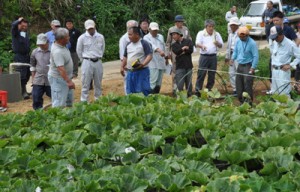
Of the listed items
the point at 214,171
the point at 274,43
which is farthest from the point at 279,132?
the point at 274,43

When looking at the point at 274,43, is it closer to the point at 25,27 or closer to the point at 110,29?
the point at 25,27

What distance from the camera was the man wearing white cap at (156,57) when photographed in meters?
12.2

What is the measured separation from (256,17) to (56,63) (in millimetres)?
19062

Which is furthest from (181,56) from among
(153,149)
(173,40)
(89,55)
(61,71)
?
(153,149)

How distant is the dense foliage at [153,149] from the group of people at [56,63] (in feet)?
7.89

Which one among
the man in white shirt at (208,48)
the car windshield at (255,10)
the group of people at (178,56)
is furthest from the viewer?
the car windshield at (255,10)

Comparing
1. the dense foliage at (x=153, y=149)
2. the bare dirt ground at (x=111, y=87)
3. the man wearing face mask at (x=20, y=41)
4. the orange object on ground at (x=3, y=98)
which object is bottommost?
the bare dirt ground at (x=111, y=87)

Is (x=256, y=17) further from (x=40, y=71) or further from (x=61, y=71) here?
(x=61, y=71)

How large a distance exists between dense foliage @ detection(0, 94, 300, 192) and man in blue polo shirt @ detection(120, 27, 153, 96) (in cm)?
334

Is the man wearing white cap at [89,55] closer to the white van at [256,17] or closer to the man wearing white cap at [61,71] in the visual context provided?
the man wearing white cap at [61,71]

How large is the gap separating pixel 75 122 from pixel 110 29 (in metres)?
16.9

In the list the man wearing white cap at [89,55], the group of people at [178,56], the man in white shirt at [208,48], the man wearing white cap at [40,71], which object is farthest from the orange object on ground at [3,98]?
the man in white shirt at [208,48]

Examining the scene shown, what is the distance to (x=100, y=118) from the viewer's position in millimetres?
6422

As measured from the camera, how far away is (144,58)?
10531mm
